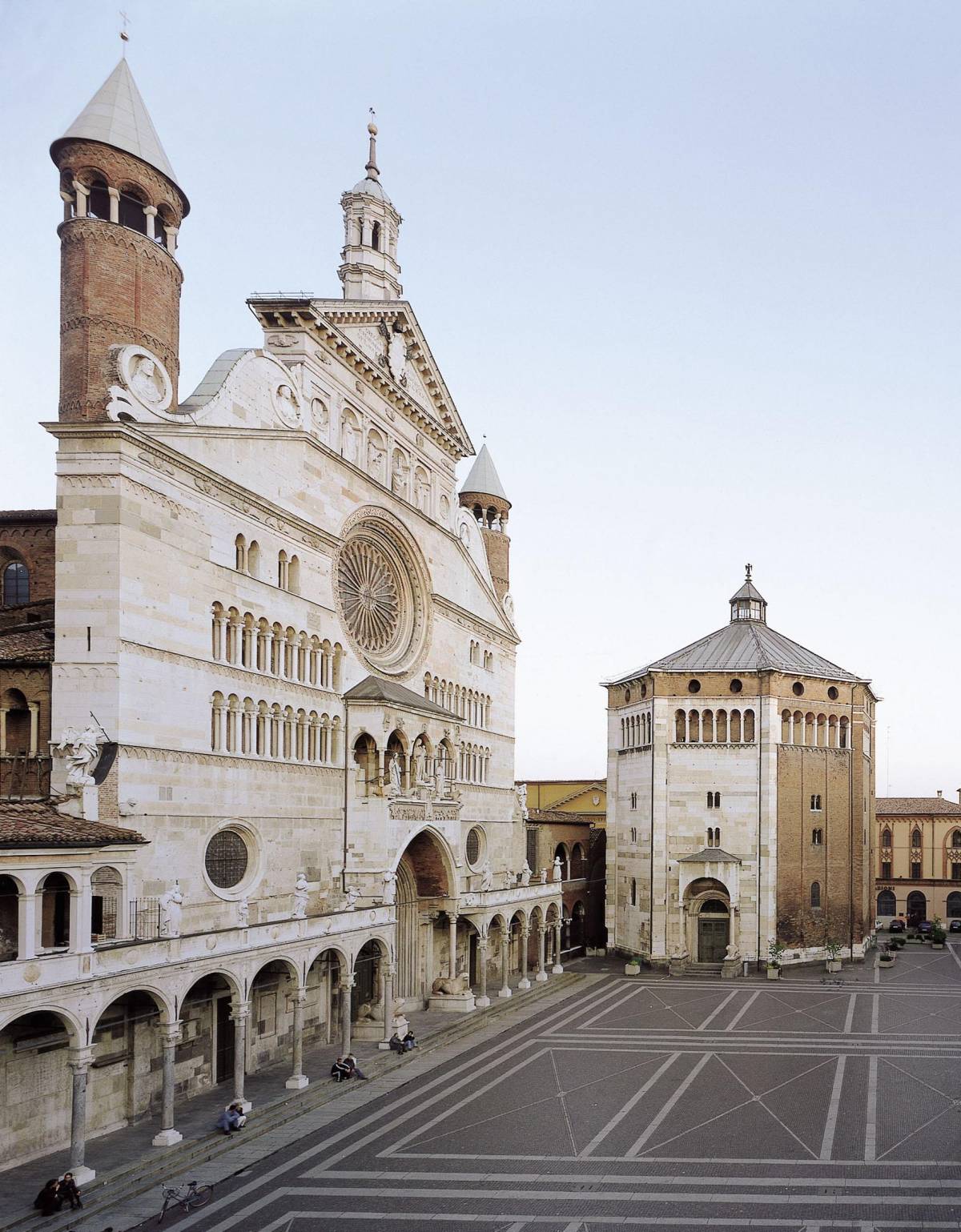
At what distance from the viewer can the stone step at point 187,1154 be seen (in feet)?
74.0

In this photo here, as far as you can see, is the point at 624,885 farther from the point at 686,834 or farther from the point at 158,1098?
the point at 158,1098

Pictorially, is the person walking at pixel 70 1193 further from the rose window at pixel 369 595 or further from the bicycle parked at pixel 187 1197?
the rose window at pixel 369 595

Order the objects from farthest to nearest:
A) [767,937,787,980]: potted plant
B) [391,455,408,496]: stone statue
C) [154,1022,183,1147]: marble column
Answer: [767,937,787,980]: potted plant, [391,455,408,496]: stone statue, [154,1022,183,1147]: marble column

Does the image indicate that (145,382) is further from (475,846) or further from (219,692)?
(475,846)

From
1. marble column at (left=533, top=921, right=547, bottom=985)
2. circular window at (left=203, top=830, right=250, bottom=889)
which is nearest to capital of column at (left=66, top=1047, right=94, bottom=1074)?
circular window at (left=203, top=830, right=250, bottom=889)

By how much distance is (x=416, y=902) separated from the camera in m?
46.0

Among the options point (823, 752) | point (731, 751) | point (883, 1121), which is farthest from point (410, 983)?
point (823, 752)

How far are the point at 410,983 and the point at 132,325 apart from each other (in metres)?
27.6

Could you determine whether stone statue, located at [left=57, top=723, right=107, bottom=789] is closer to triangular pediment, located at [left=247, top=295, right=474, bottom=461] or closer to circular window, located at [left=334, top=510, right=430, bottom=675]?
circular window, located at [left=334, top=510, right=430, bottom=675]

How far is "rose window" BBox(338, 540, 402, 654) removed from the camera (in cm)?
4353

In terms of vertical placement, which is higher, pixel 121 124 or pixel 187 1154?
pixel 121 124

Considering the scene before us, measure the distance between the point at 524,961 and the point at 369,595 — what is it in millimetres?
22076

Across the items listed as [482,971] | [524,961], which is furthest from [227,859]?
[524,961]

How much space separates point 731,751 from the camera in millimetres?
63156
